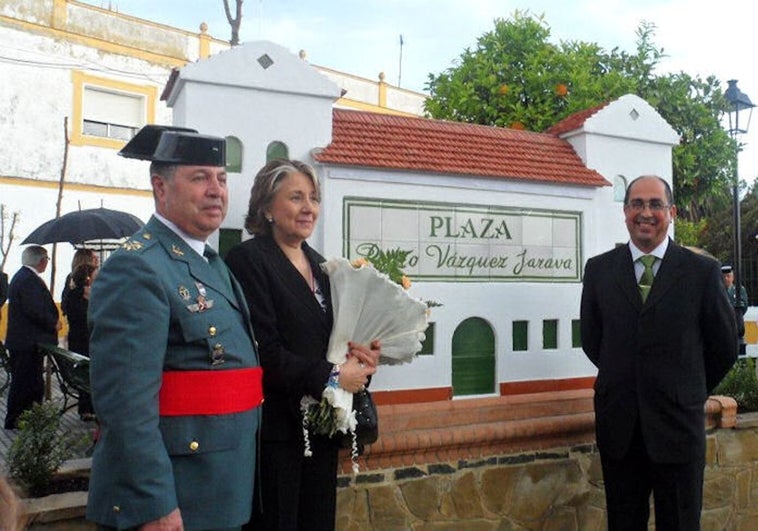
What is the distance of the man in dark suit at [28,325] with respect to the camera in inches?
249

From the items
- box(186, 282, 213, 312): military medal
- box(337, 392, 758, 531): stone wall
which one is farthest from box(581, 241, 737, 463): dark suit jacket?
box(186, 282, 213, 312): military medal

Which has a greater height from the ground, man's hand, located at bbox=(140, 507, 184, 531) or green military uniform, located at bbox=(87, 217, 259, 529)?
green military uniform, located at bbox=(87, 217, 259, 529)

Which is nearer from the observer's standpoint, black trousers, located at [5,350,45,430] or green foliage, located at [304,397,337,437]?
green foliage, located at [304,397,337,437]

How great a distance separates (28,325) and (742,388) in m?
5.73

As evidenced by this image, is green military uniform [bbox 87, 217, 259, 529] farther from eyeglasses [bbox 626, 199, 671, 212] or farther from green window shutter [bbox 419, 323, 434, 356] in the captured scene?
eyeglasses [bbox 626, 199, 671, 212]

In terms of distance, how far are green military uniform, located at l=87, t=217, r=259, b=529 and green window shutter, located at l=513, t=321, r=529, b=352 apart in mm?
2156

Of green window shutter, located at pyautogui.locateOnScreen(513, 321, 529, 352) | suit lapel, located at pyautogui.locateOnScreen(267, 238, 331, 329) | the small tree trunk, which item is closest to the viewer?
suit lapel, located at pyautogui.locateOnScreen(267, 238, 331, 329)

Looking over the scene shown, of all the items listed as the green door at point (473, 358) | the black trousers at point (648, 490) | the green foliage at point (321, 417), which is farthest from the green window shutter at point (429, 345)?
the green foliage at point (321, 417)

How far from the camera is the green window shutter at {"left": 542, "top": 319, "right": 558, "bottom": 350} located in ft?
13.8

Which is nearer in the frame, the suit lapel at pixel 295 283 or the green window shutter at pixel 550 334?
the suit lapel at pixel 295 283

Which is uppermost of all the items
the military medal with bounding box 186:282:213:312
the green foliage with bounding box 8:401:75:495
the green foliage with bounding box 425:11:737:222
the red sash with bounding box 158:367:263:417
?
the green foliage with bounding box 425:11:737:222

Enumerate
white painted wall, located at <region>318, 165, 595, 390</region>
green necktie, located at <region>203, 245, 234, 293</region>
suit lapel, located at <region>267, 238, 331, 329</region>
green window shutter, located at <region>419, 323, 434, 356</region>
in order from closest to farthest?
green necktie, located at <region>203, 245, 234, 293</region> < suit lapel, located at <region>267, 238, 331, 329</region> < white painted wall, located at <region>318, 165, 595, 390</region> < green window shutter, located at <region>419, 323, 434, 356</region>

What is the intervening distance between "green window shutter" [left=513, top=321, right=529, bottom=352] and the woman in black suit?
1.61 meters

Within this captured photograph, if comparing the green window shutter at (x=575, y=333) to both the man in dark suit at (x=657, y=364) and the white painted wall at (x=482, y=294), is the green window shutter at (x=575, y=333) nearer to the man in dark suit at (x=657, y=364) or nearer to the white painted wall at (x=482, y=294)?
the white painted wall at (x=482, y=294)
